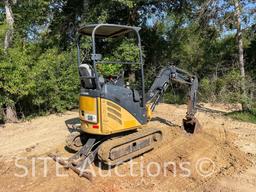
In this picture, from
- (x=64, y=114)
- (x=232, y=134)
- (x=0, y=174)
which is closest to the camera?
(x=0, y=174)

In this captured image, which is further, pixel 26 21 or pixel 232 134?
pixel 26 21

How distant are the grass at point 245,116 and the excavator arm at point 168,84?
2671mm

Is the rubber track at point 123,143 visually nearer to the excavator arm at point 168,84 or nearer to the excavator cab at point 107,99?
the excavator cab at point 107,99

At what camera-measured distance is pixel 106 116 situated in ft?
19.4

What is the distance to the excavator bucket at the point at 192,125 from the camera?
778 centimetres

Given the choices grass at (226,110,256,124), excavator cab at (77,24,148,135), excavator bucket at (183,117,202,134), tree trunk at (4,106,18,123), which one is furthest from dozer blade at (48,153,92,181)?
grass at (226,110,256,124)

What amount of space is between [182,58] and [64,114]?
287 inches

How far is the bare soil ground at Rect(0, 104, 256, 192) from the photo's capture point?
5.37 m

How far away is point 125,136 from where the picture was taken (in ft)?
20.8

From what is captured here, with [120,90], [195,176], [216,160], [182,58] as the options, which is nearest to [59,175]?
[120,90]

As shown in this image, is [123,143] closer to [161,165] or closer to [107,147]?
[107,147]

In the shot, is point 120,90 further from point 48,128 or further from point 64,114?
point 64,114

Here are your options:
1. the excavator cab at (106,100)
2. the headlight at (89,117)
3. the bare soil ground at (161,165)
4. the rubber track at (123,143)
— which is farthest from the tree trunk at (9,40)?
the rubber track at (123,143)

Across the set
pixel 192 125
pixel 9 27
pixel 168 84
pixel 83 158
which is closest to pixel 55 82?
pixel 9 27
